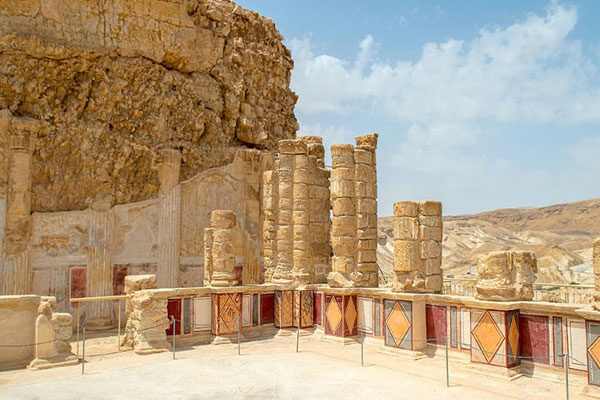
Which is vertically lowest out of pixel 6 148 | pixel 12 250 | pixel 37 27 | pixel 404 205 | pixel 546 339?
pixel 546 339

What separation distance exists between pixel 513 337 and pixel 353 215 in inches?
183

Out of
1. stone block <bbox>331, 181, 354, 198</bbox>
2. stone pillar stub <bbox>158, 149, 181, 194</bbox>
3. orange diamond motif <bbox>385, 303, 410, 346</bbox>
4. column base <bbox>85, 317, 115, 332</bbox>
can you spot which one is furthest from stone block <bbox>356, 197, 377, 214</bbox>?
column base <bbox>85, 317, 115, 332</bbox>

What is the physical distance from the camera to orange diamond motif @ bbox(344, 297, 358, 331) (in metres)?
11.3

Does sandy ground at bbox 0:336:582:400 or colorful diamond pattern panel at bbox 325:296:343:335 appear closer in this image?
sandy ground at bbox 0:336:582:400

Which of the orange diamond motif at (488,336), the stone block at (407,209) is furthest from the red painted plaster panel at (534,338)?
the stone block at (407,209)

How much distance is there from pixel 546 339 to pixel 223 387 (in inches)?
208

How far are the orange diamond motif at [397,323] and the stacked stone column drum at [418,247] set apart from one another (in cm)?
44

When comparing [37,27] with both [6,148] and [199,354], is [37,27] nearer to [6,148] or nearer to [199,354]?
[6,148]

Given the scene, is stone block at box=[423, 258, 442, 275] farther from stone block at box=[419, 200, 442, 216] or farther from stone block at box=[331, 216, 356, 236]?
stone block at box=[331, 216, 356, 236]

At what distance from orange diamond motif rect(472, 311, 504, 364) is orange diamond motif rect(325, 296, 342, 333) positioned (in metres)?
3.45

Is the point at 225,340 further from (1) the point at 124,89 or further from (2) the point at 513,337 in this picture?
(1) the point at 124,89

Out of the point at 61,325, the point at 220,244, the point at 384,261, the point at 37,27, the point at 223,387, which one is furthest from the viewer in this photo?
the point at 384,261

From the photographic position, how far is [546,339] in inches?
326

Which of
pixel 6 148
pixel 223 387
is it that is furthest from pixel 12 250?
pixel 223 387
